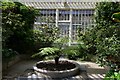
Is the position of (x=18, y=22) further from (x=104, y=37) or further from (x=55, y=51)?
(x=104, y=37)

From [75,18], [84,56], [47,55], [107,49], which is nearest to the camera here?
[107,49]

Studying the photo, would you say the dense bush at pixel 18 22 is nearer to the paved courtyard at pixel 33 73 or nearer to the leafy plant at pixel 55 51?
the paved courtyard at pixel 33 73

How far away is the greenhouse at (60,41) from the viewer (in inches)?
239

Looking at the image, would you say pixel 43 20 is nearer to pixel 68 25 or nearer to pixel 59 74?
pixel 68 25

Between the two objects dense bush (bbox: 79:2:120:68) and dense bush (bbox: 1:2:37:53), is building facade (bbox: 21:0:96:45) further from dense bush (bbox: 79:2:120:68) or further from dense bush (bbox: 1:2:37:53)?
dense bush (bbox: 79:2:120:68)

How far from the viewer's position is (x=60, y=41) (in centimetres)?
668

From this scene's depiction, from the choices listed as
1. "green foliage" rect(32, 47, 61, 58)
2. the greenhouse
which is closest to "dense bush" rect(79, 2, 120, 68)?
the greenhouse

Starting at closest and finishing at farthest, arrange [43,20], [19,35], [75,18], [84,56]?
[84,56] → [19,35] → [43,20] → [75,18]

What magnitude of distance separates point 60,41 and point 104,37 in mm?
1593

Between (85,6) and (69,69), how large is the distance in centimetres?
498

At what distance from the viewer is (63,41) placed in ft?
22.1

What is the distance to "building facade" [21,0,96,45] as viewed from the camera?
10.6 meters

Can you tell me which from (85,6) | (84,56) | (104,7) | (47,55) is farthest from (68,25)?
(47,55)

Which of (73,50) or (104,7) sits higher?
(104,7)
